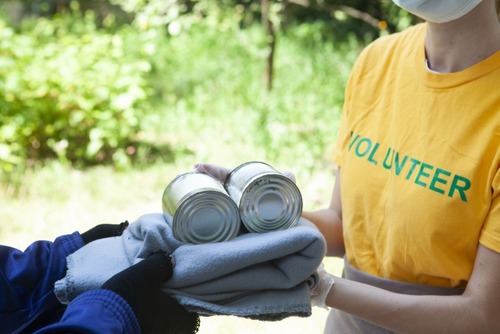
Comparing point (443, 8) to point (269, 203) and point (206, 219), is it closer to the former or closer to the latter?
point (269, 203)

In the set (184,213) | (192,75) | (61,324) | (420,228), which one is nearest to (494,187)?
(420,228)

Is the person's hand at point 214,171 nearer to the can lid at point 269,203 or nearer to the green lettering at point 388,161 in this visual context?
the can lid at point 269,203

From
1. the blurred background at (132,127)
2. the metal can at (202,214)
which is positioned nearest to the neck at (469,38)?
the metal can at (202,214)

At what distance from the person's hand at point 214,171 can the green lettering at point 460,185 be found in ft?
1.62

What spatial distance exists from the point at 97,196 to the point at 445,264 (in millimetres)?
4056

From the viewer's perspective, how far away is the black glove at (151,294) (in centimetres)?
121

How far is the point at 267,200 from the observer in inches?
52.5

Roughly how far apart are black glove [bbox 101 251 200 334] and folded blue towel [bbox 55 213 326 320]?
22 millimetres

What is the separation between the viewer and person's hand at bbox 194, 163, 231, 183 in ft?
4.86

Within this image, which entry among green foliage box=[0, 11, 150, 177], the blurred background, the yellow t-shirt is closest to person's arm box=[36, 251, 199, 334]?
the yellow t-shirt

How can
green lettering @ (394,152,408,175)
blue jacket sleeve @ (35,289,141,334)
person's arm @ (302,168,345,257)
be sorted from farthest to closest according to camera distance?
person's arm @ (302,168,345,257)
green lettering @ (394,152,408,175)
blue jacket sleeve @ (35,289,141,334)

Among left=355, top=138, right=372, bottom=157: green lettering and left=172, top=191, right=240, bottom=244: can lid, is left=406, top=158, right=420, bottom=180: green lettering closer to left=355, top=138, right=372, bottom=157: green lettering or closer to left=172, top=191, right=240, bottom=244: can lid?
left=355, top=138, right=372, bottom=157: green lettering

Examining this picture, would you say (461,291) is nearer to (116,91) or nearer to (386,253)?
(386,253)

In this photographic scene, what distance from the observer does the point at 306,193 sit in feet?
17.1
